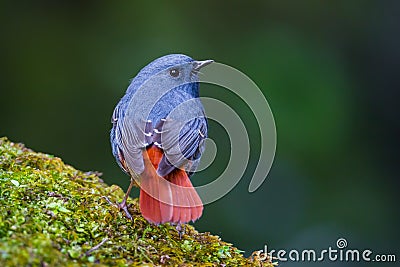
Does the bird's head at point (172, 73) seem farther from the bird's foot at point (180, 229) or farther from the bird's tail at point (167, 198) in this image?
the bird's foot at point (180, 229)

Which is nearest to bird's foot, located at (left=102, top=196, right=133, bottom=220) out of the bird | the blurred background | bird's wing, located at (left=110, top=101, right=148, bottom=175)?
the bird

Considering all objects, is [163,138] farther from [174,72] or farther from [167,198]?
[174,72]

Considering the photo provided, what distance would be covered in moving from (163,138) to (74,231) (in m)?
0.83

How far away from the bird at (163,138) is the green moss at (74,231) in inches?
A: 6.4

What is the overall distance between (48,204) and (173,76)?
1457 mm

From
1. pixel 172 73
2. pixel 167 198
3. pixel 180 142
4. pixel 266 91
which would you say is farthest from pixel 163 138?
pixel 266 91

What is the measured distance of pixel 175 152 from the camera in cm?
281

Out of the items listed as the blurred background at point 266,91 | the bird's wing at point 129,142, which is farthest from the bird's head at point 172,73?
the blurred background at point 266,91

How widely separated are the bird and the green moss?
163mm

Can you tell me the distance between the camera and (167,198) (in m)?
2.54

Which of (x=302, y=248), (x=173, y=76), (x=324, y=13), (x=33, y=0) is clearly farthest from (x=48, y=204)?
(x=324, y=13)

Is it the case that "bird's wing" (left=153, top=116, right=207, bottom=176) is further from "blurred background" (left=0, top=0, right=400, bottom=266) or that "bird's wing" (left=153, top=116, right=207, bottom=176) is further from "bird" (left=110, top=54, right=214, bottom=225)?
"blurred background" (left=0, top=0, right=400, bottom=266)

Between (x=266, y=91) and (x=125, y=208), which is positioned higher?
(x=266, y=91)

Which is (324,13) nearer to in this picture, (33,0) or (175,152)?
(33,0)
